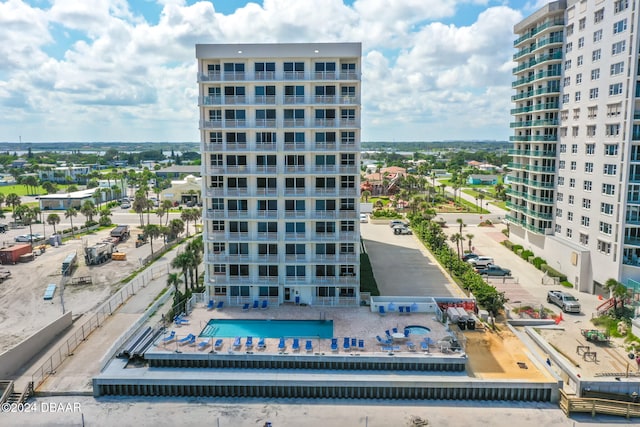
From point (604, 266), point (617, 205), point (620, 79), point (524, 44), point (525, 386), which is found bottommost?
point (525, 386)

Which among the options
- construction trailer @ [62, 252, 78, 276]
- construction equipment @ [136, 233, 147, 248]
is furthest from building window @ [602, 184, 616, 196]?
construction equipment @ [136, 233, 147, 248]

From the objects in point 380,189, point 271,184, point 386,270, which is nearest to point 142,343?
point 271,184

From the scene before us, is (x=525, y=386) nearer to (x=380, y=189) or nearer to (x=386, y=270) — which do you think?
(x=386, y=270)

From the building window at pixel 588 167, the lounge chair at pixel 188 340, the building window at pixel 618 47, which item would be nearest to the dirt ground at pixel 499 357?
the lounge chair at pixel 188 340

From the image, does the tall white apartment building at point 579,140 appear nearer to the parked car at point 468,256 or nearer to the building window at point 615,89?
the building window at point 615,89

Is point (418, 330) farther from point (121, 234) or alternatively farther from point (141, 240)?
point (121, 234)

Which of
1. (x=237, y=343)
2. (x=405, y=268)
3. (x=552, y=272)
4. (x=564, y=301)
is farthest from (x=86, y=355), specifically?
(x=552, y=272)
